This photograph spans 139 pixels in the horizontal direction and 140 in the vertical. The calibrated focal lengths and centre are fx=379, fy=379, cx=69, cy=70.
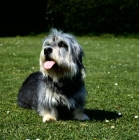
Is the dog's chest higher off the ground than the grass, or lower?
higher

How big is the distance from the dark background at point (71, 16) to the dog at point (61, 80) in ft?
66.7

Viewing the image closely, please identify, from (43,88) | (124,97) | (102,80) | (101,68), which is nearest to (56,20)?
(101,68)

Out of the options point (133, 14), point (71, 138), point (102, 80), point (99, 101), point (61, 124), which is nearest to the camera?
point (71, 138)

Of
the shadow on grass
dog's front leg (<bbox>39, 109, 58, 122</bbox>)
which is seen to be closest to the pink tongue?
dog's front leg (<bbox>39, 109, 58, 122</bbox>)

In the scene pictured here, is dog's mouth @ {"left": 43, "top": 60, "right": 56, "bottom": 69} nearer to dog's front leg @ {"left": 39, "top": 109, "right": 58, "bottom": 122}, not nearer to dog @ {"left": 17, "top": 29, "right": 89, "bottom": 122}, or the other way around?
dog @ {"left": 17, "top": 29, "right": 89, "bottom": 122}

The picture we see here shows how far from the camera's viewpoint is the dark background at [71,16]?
26.4 metres

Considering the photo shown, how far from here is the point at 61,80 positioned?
6504mm

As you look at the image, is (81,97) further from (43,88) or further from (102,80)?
(102,80)

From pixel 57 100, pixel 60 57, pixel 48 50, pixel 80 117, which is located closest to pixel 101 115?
pixel 80 117

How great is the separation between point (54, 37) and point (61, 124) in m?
1.48

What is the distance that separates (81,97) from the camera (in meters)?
6.59

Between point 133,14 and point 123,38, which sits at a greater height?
point 133,14

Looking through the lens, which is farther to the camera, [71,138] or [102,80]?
[102,80]

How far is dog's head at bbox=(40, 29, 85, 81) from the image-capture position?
6195mm
